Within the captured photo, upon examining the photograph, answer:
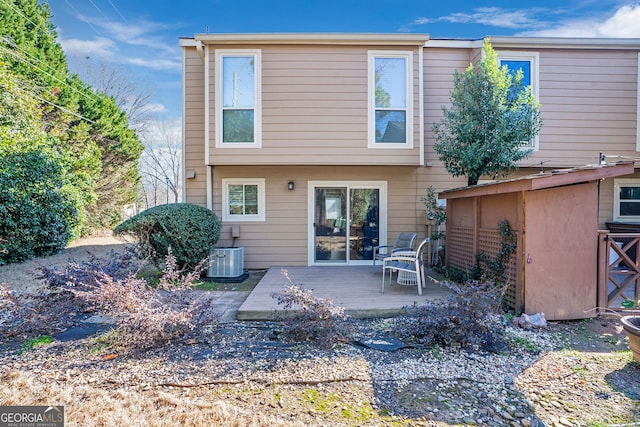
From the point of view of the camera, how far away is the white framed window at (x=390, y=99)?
6957 millimetres

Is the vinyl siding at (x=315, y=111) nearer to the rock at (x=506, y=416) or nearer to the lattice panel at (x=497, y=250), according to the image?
the lattice panel at (x=497, y=250)

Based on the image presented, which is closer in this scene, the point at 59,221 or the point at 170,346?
the point at 170,346

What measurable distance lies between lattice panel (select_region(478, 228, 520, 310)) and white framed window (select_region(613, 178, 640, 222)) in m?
5.17

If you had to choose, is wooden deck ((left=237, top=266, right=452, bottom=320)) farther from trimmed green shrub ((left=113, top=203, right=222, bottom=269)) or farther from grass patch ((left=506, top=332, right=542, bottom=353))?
trimmed green shrub ((left=113, top=203, right=222, bottom=269))

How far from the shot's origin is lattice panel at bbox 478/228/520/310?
4453 millimetres

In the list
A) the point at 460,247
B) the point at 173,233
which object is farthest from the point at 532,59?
A: the point at 173,233

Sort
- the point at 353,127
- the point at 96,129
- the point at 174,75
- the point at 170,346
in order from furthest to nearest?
the point at 174,75 → the point at 96,129 → the point at 353,127 → the point at 170,346

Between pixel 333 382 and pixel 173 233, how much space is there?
4.35 metres

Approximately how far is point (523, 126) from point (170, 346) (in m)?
6.32

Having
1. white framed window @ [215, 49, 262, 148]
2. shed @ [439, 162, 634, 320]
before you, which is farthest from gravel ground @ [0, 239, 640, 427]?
white framed window @ [215, 49, 262, 148]

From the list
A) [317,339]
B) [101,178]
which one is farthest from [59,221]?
[317,339]

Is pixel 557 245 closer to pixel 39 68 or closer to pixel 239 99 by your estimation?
pixel 239 99

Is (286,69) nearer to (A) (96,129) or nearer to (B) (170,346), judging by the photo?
(B) (170,346)

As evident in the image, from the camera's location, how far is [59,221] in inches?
324
